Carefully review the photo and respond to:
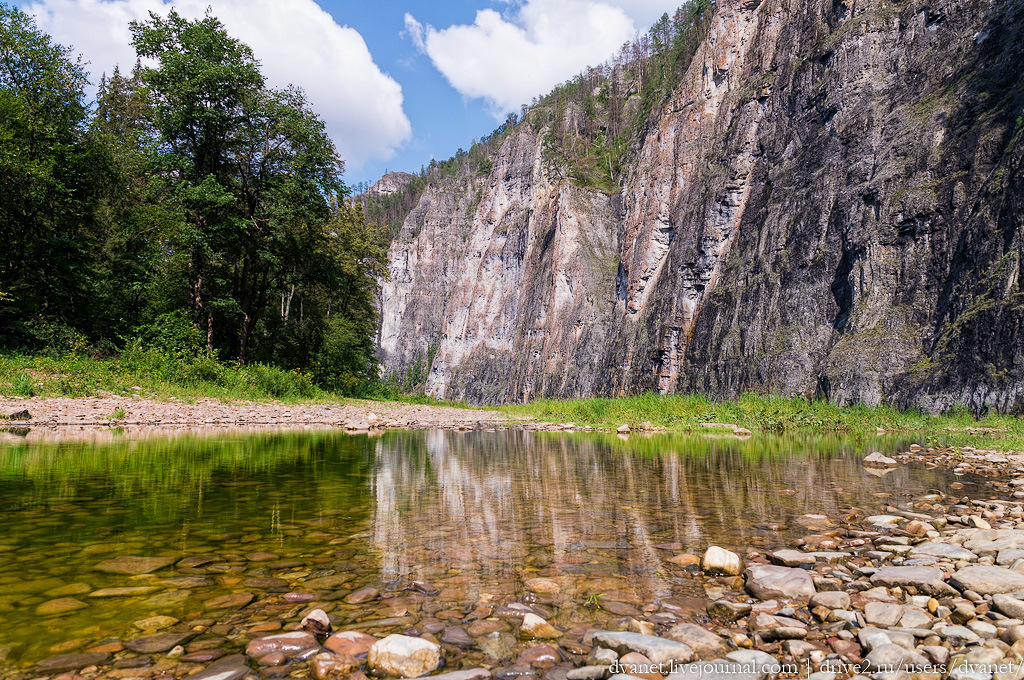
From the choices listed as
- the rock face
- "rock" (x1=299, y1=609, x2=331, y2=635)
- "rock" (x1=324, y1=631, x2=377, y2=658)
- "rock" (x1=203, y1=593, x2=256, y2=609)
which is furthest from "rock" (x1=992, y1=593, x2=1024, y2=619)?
the rock face

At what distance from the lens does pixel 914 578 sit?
3.34 m

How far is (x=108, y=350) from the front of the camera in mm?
20250

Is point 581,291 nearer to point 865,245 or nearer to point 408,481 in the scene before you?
point 865,245

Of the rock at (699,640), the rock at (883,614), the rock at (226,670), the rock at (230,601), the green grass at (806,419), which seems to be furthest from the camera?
the green grass at (806,419)

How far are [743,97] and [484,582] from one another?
4920cm

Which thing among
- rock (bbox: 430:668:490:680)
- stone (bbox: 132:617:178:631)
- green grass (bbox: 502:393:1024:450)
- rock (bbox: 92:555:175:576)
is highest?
green grass (bbox: 502:393:1024:450)

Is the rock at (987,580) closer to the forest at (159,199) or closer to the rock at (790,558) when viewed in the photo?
the rock at (790,558)

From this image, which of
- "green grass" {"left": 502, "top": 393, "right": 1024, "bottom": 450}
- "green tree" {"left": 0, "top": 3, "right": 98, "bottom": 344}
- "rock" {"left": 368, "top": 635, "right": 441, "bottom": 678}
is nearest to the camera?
"rock" {"left": 368, "top": 635, "right": 441, "bottom": 678}

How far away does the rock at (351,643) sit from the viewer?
2465 mm

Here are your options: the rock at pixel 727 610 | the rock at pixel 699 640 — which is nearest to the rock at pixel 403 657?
the rock at pixel 699 640

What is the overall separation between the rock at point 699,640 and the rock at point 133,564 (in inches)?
128

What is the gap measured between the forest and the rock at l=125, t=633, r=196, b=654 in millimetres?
19378

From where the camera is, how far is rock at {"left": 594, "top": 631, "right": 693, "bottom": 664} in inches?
97.0

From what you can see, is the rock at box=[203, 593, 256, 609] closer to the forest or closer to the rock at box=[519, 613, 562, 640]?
the rock at box=[519, 613, 562, 640]
